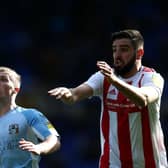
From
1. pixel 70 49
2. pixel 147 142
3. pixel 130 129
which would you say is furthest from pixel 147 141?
pixel 70 49

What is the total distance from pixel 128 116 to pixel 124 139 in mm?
172

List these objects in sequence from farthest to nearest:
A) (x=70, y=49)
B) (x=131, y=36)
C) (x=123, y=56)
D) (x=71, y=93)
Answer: (x=70, y=49)
(x=131, y=36)
(x=123, y=56)
(x=71, y=93)

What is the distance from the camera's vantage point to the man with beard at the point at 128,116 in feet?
23.2

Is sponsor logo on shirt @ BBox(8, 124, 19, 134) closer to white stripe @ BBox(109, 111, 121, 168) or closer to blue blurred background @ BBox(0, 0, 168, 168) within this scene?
white stripe @ BBox(109, 111, 121, 168)

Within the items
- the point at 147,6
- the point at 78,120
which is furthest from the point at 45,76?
the point at 147,6

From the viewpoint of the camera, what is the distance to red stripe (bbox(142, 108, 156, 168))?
279 inches

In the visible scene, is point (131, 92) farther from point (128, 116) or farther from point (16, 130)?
point (16, 130)

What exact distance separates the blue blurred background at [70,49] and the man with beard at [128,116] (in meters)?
4.90

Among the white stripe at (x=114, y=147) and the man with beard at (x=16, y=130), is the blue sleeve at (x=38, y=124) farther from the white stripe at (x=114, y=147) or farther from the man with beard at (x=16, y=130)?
the white stripe at (x=114, y=147)

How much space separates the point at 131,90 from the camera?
6.52 metres

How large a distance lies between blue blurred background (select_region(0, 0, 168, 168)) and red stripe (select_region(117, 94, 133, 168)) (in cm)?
492

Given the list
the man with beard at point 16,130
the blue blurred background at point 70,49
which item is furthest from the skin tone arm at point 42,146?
the blue blurred background at point 70,49

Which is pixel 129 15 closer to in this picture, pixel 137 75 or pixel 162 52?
pixel 162 52

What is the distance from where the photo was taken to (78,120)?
1309cm
